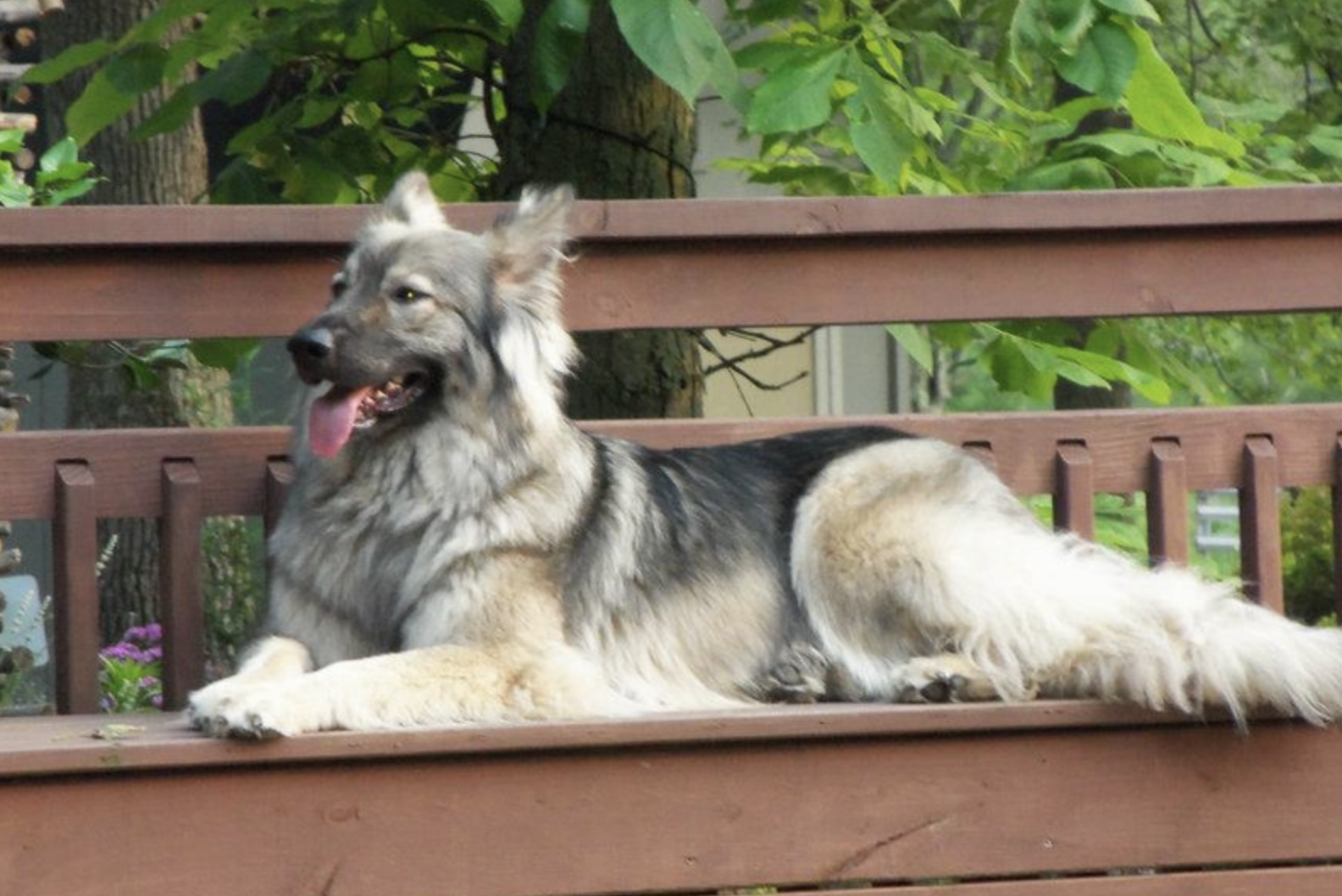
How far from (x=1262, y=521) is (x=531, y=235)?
1.60m

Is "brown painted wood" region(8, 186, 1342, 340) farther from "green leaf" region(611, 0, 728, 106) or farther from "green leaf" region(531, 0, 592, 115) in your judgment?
"green leaf" region(531, 0, 592, 115)

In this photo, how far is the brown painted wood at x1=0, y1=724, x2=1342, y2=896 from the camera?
9.40 ft

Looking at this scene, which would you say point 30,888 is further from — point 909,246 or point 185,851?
point 909,246

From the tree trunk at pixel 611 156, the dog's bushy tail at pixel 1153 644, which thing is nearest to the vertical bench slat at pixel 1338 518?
the dog's bushy tail at pixel 1153 644

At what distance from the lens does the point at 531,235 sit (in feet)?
12.1

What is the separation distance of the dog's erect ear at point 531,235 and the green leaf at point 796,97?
592 millimetres

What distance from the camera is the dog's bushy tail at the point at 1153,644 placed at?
10.5ft

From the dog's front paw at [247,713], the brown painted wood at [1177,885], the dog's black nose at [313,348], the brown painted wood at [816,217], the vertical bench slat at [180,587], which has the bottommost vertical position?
the brown painted wood at [1177,885]

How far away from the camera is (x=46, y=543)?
1034cm

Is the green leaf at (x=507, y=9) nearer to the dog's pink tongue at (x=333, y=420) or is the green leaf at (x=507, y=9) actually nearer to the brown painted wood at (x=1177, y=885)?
the dog's pink tongue at (x=333, y=420)

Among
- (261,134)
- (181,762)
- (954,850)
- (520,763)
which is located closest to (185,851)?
(181,762)

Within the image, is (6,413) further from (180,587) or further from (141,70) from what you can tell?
(180,587)

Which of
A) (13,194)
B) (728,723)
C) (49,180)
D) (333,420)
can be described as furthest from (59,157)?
(728,723)

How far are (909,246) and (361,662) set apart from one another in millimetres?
1352
